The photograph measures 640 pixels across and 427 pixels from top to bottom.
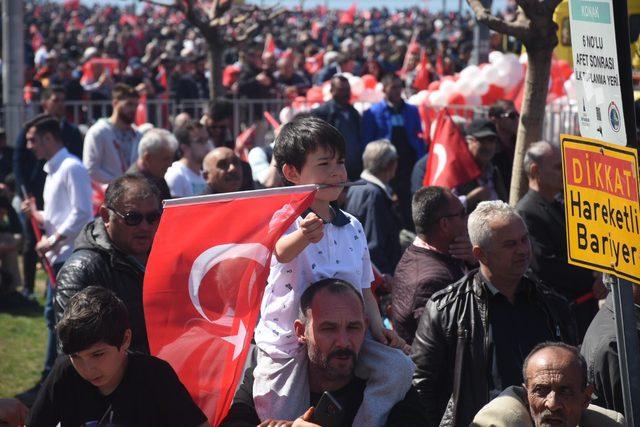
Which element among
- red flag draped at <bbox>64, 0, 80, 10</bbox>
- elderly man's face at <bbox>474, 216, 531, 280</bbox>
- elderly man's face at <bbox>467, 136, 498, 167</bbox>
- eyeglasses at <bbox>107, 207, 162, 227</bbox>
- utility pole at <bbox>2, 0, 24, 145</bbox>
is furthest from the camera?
red flag draped at <bbox>64, 0, 80, 10</bbox>

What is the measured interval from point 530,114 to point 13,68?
7821 millimetres

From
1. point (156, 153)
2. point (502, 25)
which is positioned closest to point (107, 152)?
point (156, 153)

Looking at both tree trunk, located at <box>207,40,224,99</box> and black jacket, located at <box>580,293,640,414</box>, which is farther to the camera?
tree trunk, located at <box>207,40,224,99</box>

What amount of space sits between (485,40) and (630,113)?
1197 centimetres

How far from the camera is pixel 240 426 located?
4.20 metres

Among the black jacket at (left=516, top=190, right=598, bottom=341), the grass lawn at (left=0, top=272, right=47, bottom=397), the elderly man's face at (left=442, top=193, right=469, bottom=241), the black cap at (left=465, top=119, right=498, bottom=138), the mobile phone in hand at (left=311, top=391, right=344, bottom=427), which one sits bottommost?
the grass lawn at (left=0, top=272, right=47, bottom=397)

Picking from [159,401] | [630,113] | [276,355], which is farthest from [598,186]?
[159,401]

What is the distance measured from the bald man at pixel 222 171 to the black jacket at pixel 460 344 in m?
2.97

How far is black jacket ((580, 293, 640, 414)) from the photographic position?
4480 mm

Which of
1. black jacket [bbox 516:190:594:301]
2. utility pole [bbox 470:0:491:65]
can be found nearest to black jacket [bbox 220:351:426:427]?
black jacket [bbox 516:190:594:301]

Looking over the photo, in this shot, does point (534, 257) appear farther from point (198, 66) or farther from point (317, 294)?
point (198, 66)

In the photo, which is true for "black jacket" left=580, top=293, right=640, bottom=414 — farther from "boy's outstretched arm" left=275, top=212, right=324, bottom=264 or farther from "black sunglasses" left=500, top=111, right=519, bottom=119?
"black sunglasses" left=500, top=111, right=519, bottom=119

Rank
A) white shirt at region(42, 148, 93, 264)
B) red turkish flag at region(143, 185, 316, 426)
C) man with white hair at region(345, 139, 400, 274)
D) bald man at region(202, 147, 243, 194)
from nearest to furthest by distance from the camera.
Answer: red turkish flag at region(143, 185, 316, 426)
bald man at region(202, 147, 243, 194)
man with white hair at region(345, 139, 400, 274)
white shirt at region(42, 148, 93, 264)

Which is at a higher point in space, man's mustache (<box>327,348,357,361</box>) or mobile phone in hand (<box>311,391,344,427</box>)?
man's mustache (<box>327,348,357,361</box>)
